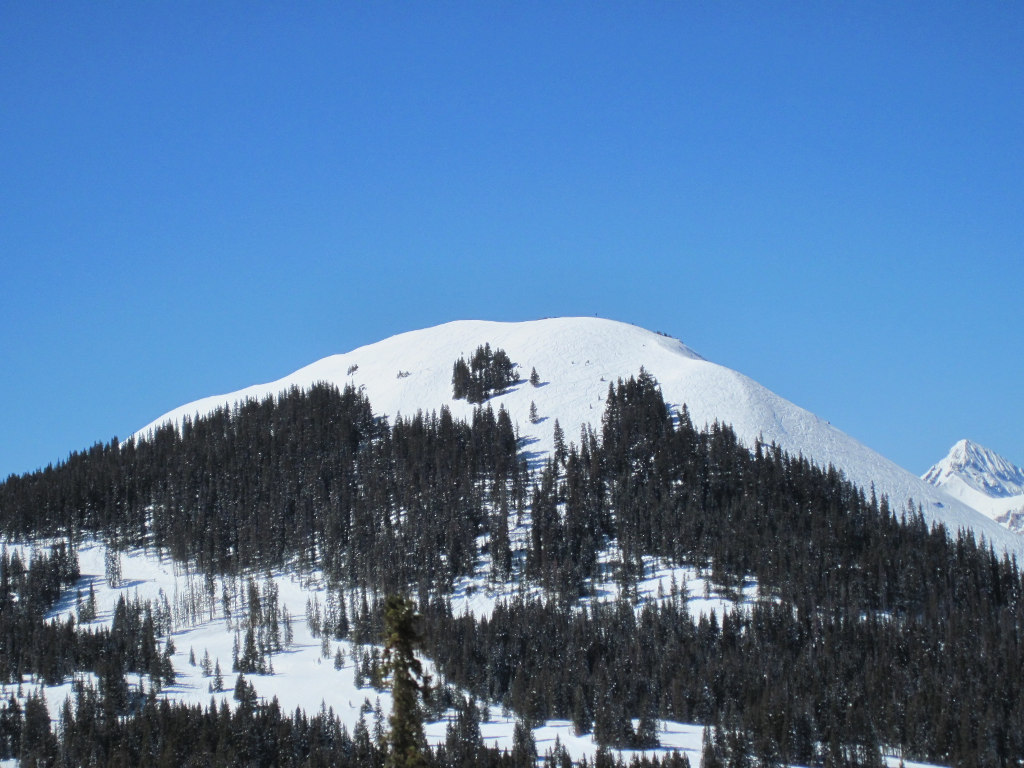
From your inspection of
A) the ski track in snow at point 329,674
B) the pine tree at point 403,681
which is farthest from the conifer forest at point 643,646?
the pine tree at point 403,681

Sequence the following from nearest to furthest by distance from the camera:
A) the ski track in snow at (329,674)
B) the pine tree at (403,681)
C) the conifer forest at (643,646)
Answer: the pine tree at (403,681)
the conifer forest at (643,646)
the ski track in snow at (329,674)

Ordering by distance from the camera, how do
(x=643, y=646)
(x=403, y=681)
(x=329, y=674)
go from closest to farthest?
1. (x=403, y=681)
2. (x=643, y=646)
3. (x=329, y=674)

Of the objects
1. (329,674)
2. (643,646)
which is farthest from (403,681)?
(329,674)

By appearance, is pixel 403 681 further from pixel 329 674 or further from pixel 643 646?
pixel 329 674

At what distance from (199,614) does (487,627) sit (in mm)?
63694

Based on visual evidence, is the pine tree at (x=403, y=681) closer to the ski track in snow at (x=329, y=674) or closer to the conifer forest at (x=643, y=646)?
the conifer forest at (x=643, y=646)

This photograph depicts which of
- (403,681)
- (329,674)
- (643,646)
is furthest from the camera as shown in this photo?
(329,674)

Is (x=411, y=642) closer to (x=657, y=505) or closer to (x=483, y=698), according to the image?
(x=483, y=698)

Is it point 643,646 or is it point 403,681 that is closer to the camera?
point 403,681

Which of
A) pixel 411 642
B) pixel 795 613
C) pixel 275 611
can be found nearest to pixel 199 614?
pixel 275 611

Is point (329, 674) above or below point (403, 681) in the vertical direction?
below

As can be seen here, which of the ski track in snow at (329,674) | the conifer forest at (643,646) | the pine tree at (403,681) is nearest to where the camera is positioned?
the pine tree at (403,681)

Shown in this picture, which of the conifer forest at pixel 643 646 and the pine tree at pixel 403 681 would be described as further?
the conifer forest at pixel 643 646

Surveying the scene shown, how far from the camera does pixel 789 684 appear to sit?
456ft
